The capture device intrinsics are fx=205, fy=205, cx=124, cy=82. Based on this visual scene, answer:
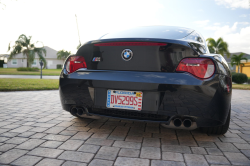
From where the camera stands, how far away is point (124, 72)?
7.20ft

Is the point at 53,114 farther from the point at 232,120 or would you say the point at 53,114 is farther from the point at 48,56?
the point at 48,56

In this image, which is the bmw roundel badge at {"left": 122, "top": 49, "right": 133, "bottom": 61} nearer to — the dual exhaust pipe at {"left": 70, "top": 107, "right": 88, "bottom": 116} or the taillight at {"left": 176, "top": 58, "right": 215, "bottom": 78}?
the taillight at {"left": 176, "top": 58, "right": 215, "bottom": 78}

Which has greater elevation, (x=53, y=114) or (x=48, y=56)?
(x=48, y=56)

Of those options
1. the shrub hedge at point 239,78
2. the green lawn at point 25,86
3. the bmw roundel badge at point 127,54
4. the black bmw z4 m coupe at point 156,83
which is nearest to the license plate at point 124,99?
the black bmw z4 m coupe at point 156,83

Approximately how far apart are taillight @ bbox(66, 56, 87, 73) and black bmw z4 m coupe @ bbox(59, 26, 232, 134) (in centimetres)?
10

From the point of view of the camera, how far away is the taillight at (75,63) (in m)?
2.43

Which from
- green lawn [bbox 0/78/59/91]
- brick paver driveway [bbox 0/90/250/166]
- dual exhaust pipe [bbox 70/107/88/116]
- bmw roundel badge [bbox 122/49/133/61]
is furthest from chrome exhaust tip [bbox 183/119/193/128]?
green lawn [bbox 0/78/59/91]

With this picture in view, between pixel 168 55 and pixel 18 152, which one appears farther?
pixel 168 55

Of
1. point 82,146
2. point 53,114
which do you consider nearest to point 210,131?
point 82,146

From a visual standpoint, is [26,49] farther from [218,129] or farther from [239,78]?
[218,129]

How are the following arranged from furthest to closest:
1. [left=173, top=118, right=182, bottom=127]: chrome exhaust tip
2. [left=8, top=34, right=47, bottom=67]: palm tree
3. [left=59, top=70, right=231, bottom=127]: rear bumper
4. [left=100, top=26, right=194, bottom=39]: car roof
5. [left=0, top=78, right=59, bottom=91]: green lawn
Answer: [left=8, top=34, right=47, bottom=67]: palm tree
[left=0, top=78, right=59, bottom=91]: green lawn
[left=100, top=26, right=194, bottom=39]: car roof
[left=173, top=118, right=182, bottom=127]: chrome exhaust tip
[left=59, top=70, right=231, bottom=127]: rear bumper

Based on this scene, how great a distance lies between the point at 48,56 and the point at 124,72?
61.5 m

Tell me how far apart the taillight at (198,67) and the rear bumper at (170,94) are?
55mm

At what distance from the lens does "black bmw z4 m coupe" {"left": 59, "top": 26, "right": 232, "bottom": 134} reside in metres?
2.03
